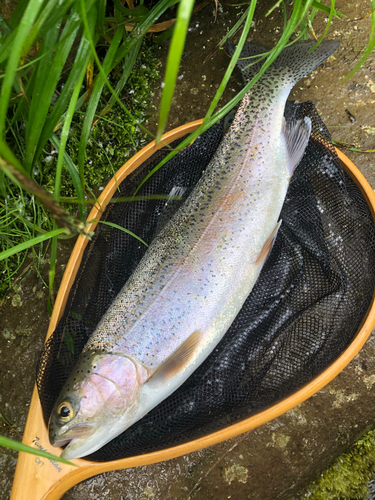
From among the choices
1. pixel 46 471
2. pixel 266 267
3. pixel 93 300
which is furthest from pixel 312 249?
pixel 46 471

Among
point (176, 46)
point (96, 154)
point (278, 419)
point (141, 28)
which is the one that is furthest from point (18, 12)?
point (278, 419)

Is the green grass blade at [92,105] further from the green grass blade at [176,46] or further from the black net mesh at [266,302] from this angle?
the green grass blade at [176,46]

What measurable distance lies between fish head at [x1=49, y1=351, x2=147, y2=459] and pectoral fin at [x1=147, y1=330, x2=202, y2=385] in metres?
0.07

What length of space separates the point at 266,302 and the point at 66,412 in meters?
1.16

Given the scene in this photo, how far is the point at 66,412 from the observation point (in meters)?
1.57

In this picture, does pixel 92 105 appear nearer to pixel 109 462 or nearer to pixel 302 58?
pixel 302 58

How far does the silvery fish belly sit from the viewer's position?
5.20ft

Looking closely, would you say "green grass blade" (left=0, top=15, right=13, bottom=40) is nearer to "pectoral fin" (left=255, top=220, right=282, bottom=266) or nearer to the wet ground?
the wet ground

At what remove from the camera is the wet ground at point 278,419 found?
203cm

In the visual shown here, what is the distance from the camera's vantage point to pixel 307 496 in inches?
79.0

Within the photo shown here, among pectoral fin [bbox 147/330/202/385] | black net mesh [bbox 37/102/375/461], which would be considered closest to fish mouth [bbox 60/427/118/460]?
black net mesh [bbox 37/102/375/461]

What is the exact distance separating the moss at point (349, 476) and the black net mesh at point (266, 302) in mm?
724

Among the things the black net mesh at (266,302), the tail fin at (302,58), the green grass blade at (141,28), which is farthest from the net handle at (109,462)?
the green grass blade at (141,28)

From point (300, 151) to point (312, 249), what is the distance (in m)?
0.54
